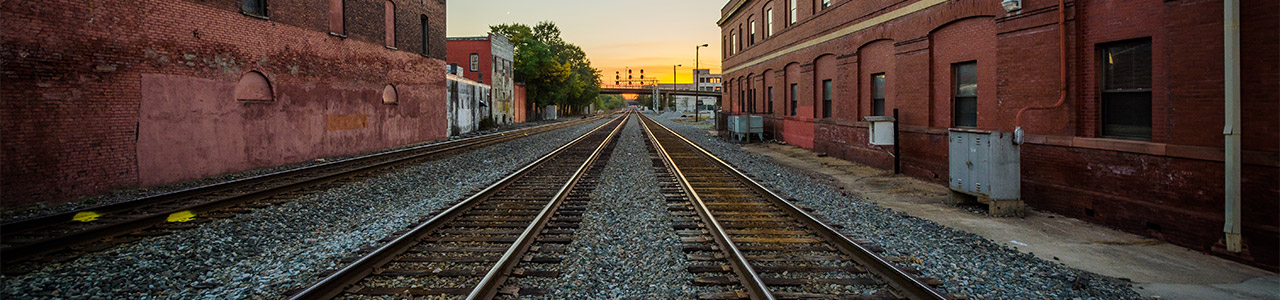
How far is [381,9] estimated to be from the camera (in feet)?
71.9

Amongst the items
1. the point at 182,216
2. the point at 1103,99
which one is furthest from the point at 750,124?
the point at 182,216

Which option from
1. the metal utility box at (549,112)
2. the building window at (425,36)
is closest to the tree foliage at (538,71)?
the metal utility box at (549,112)

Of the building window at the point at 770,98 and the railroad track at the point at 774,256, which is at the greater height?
the building window at the point at 770,98

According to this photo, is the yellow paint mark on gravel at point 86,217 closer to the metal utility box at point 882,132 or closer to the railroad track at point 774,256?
the railroad track at point 774,256

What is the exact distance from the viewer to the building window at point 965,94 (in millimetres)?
11759

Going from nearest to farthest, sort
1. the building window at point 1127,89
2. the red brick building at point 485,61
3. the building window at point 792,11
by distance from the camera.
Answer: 1. the building window at point 1127,89
2. the building window at point 792,11
3. the red brick building at point 485,61

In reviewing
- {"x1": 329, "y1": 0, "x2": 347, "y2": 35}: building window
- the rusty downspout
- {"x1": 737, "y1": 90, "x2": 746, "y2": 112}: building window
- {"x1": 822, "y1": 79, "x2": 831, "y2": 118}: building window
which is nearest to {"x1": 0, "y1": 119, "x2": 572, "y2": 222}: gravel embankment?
{"x1": 329, "y1": 0, "x2": 347, "y2": 35}: building window

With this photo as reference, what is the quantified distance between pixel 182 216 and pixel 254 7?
910cm

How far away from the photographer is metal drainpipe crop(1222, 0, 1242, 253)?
626cm

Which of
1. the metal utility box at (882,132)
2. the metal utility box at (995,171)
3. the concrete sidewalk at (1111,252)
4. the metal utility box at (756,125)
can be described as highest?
the metal utility box at (756,125)

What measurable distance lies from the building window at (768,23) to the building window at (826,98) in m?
6.72

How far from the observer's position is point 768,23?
86.6 feet

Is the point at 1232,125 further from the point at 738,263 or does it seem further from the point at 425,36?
the point at 425,36

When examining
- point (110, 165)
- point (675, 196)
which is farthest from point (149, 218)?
point (675, 196)
